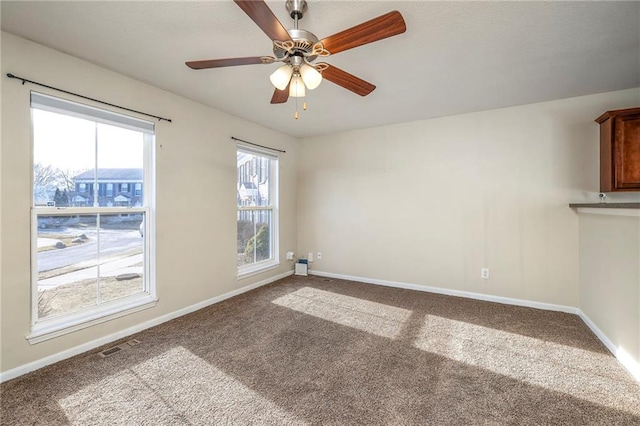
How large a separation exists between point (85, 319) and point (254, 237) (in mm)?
2250

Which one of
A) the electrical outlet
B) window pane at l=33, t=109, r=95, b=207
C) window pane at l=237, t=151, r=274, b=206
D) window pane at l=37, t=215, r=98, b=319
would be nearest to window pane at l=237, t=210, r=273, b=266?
window pane at l=237, t=151, r=274, b=206

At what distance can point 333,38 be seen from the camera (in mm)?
1498

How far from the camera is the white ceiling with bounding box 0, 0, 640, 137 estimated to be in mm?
1755

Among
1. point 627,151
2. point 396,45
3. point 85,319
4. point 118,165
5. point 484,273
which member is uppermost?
point 396,45

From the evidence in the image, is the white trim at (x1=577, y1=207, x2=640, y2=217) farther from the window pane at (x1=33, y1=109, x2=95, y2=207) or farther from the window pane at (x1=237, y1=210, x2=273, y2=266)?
the window pane at (x1=33, y1=109, x2=95, y2=207)

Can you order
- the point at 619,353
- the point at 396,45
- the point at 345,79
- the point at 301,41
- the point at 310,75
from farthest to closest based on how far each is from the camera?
the point at 619,353 < the point at 396,45 < the point at 345,79 < the point at 310,75 < the point at 301,41

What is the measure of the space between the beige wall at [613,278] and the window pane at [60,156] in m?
4.49

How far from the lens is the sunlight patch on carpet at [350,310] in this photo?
9.39ft

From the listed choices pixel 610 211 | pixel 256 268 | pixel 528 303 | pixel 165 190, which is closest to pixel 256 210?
pixel 256 268

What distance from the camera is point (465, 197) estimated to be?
374cm

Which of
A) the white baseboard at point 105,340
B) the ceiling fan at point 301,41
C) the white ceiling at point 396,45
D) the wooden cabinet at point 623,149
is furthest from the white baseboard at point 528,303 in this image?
the ceiling fan at point 301,41

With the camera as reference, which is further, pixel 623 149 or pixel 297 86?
pixel 623 149

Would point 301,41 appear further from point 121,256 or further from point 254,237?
point 254,237

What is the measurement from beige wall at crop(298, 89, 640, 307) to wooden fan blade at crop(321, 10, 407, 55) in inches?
108
